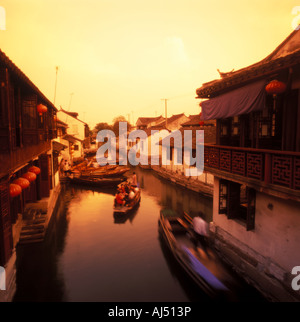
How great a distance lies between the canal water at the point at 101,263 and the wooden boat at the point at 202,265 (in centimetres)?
86

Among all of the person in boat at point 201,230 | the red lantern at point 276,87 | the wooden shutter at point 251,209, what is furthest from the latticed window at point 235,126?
the person in boat at point 201,230

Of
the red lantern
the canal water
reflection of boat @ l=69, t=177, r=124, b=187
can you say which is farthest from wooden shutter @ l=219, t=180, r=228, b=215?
reflection of boat @ l=69, t=177, r=124, b=187

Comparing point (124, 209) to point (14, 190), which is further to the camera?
point (124, 209)

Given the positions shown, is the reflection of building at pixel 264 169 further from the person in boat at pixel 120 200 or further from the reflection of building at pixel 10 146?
the person in boat at pixel 120 200

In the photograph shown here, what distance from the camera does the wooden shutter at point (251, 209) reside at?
8.71 m

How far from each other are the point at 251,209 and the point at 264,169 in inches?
82.5

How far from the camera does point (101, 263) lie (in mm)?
11438

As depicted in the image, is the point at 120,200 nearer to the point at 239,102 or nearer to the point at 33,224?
the point at 33,224

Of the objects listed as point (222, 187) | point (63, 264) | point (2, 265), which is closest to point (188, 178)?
point (222, 187)

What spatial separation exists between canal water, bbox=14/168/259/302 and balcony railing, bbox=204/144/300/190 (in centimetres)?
407
